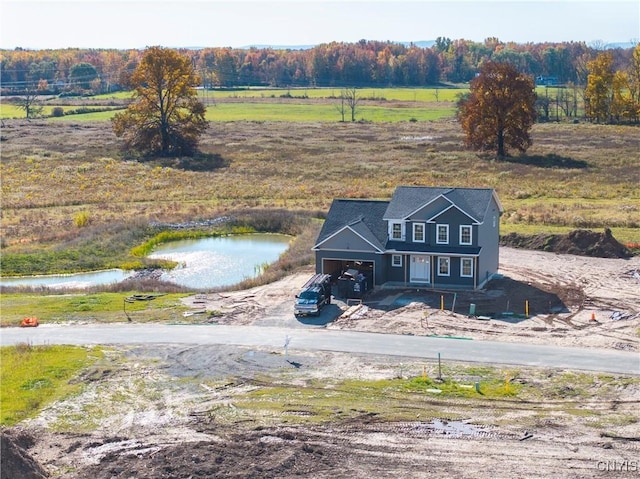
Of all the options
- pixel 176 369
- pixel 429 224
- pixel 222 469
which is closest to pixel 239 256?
pixel 429 224

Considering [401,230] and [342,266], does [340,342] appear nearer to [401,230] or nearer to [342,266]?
[342,266]

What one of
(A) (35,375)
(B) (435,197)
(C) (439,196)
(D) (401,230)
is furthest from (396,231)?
(A) (35,375)

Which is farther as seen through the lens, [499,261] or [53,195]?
[53,195]

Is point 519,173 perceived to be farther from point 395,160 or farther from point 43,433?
point 43,433

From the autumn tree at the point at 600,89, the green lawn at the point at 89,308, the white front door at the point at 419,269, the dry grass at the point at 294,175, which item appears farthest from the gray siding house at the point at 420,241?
the autumn tree at the point at 600,89

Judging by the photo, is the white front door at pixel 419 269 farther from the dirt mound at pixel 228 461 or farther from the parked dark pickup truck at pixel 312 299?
the dirt mound at pixel 228 461

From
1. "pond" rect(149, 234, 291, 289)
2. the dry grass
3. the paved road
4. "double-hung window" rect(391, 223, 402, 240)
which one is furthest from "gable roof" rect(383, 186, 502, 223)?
the dry grass

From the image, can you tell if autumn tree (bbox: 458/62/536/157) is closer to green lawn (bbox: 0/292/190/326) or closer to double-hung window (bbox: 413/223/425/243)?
double-hung window (bbox: 413/223/425/243)
